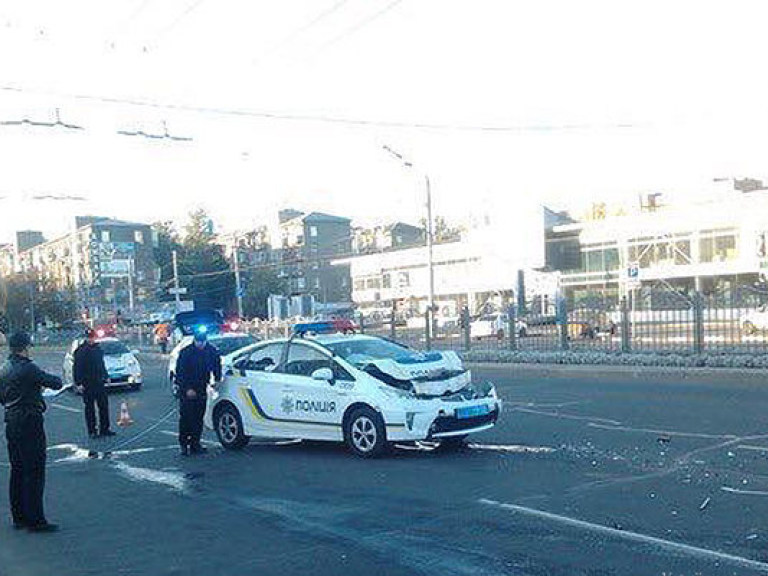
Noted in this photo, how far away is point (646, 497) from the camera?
8547 millimetres

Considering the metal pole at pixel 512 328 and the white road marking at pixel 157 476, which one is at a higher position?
the metal pole at pixel 512 328

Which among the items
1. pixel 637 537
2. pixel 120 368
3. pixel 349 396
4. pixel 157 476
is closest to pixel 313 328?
pixel 349 396

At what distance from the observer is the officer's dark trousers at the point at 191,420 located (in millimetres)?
12781

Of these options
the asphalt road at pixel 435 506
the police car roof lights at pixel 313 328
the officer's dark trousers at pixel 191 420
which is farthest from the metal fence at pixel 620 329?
the officer's dark trousers at pixel 191 420

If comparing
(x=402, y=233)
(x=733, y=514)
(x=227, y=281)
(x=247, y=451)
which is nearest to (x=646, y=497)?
(x=733, y=514)

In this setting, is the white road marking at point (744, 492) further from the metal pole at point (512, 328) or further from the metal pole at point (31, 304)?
the metal pole at point (31, 304)

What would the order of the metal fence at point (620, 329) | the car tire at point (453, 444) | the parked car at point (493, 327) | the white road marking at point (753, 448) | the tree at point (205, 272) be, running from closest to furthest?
the white road marking at point (753, 448) → the car tire at point (453, 444) → the metal fence at point (620, 329) → the parked car at point (493, 327) → the tree at point (205, 272)

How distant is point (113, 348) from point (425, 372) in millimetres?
17536

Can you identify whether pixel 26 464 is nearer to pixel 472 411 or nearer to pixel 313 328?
pixel 472 411

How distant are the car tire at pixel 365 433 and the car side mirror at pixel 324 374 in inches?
21.8

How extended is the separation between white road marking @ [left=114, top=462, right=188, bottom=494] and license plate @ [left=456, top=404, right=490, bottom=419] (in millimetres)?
3236

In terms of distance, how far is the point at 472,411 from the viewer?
454 inches

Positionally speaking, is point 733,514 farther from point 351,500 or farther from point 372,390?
point 372,390

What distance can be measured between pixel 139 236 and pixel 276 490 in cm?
10968
